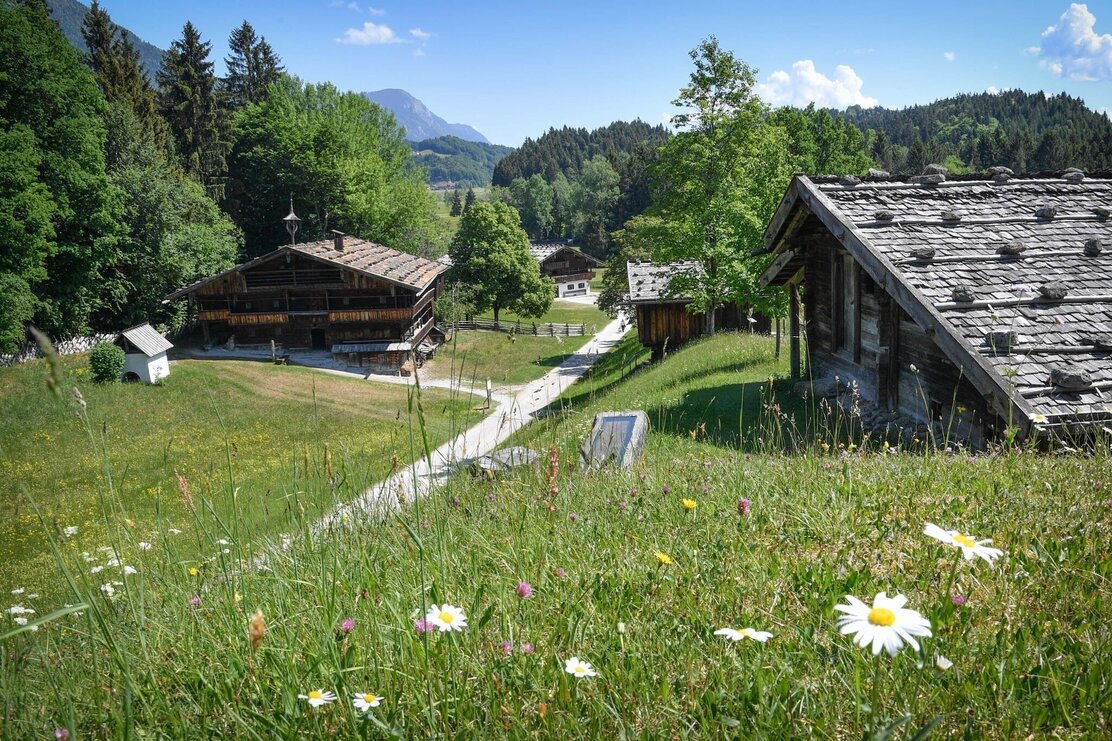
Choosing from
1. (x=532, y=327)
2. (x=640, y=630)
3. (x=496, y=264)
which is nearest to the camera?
(x=640, y=630)

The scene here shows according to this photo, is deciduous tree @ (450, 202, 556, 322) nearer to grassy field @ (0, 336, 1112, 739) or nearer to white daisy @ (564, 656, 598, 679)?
grassy field @ (0, 336, 1112, 739)

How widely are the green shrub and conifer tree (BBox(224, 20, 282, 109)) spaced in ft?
145

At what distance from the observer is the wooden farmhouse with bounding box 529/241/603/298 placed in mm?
84500

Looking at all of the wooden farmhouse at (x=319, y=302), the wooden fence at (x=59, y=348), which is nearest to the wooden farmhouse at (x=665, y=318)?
the wooden farmhouse at (x=319, y=302)

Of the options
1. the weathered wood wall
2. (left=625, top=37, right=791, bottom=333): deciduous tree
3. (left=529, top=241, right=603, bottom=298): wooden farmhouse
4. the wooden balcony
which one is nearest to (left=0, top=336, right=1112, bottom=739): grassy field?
the weathered wood wall

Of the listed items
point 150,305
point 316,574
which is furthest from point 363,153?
point 316,574

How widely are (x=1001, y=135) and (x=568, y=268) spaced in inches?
3546

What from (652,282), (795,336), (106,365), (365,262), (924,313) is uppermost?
(365,262)

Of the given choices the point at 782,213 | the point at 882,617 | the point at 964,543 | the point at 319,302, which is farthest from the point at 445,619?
the point at 319,302

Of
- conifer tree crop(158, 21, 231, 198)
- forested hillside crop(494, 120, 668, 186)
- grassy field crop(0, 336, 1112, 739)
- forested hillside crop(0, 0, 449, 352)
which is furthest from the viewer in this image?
forested hillside crop(494, 120, 668, 186)

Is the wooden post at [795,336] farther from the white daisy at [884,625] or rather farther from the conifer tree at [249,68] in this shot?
the conifer tree at [249,68]

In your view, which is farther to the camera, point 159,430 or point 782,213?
point 159,430

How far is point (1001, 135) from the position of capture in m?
126

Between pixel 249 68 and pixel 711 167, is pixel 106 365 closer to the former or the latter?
pixel 711 167
